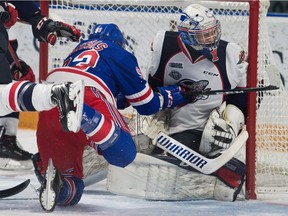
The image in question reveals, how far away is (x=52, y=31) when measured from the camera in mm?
3768

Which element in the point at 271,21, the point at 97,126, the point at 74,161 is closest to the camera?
the point at 97,126

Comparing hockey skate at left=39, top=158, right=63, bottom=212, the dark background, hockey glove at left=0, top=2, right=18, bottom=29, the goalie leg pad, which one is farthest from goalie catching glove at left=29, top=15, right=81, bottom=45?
the dark background

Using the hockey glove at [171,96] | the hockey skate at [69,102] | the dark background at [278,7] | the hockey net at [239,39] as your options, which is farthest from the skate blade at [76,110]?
the dark background at [278,7]

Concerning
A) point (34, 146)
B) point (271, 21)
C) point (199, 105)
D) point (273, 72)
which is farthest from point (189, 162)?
point (271, 21)

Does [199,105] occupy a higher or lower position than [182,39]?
lower

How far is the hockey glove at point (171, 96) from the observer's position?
3.47 m

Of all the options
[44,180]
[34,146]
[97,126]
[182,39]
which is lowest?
[34,146]

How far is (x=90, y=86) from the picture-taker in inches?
126

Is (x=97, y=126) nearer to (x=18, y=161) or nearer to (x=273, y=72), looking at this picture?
(x=273, y=72)

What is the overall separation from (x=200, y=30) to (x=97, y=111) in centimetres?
58

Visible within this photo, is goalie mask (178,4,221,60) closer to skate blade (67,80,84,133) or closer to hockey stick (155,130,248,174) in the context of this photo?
hockey stick (155,130,248,174)

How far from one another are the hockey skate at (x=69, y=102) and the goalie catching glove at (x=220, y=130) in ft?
2.73

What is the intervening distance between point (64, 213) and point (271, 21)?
7.98ft

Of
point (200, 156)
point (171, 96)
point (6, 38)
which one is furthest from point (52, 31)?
point (200, 156)
